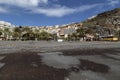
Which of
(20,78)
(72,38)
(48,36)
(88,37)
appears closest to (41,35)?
(48,36)

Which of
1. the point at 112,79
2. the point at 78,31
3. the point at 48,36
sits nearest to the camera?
the point at 112,79

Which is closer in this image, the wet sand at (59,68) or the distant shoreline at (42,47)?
the wet sand at (59,68)

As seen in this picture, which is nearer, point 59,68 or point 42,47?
point 59,68

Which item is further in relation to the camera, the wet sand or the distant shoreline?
the distant shoreline

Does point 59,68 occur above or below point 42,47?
above

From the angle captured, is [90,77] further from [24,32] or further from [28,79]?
[24,32]

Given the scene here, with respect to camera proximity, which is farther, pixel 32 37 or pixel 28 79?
pixel 32 37

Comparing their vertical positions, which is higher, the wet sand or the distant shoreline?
the wet sand

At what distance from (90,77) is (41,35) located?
173m

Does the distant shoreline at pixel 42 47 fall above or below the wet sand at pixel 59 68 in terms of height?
below

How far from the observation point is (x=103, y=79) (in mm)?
11719

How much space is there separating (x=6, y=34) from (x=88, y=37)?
7108cm

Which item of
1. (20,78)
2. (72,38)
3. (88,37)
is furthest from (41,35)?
(20,78)

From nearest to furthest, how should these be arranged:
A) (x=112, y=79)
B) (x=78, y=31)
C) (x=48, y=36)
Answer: (x=112, y=79) → (x=78, y=31) → (x=48, y=36)
